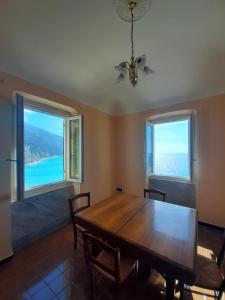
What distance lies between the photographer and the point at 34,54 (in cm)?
201

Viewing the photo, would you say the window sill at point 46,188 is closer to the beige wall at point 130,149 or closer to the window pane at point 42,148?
the window pane at point 42,148

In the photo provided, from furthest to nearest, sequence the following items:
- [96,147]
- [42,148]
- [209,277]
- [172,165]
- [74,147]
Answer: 1. [96,147]
2. [172,165]
3. [74,147]
4. [42,148]
5. [209,277]

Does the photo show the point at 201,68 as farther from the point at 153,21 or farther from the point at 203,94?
the point at 153,21

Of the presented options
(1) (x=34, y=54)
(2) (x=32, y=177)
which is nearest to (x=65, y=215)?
(2) (x=32, y=177)

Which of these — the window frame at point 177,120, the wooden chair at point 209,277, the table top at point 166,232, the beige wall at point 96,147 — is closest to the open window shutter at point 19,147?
the beige wall at point 96,147

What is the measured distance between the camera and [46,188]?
8.87ft

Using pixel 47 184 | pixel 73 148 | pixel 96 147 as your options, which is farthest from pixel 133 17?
pixel 47 184

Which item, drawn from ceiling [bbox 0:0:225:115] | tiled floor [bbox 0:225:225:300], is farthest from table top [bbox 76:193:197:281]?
ceiling [bbox 0:0:225:115]

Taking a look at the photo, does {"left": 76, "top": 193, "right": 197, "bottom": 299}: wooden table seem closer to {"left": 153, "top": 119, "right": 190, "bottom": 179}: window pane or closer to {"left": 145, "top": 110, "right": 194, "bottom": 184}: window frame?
{"left": 145, "top": 110, "right": 194, "bottom": 184}: window frame

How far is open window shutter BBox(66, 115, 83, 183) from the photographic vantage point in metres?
2.94

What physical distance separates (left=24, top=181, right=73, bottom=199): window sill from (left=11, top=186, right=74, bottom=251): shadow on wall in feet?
0.19

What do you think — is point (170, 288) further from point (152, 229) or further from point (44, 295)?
point (44, 295)

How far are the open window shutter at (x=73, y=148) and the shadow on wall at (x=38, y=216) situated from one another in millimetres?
368

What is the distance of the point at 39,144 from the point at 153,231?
223cm
